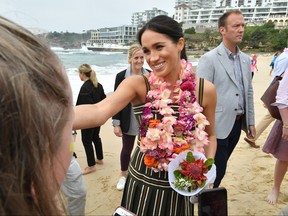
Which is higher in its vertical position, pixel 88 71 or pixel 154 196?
pixel 88 71

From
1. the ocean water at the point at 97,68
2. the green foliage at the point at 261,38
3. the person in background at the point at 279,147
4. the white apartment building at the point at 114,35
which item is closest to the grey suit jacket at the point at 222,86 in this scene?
the person in background at the point at 279,147

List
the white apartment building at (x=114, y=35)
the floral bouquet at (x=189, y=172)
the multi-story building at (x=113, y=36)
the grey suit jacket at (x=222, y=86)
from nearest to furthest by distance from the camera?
the floral bouquet at (x=189, y=172)
the grey suit jacket at (x=222, y=86)
the multi-story building at (x=113, y=36)
the white apartment building at (x=114, y=35)

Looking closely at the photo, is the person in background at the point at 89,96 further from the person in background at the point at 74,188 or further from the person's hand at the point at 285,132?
the person's hand at the point at 285,132

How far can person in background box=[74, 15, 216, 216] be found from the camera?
1.86 m

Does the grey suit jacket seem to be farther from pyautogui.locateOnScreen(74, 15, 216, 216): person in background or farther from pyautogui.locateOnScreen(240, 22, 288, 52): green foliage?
pyautogui.locateOnScreen(240, 22, 288, 52): green foliage

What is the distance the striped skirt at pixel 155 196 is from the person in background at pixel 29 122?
4.49ft

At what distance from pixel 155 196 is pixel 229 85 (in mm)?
1746

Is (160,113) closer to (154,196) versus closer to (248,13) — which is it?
(154,196)

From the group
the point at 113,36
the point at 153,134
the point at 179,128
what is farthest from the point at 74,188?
the point at 113,36

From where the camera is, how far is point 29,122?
459mm

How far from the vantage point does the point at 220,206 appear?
103 cm

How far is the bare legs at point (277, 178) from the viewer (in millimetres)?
3293

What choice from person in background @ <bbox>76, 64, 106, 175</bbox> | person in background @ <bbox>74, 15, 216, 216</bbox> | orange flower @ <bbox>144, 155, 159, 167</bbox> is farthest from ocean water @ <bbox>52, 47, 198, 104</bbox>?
orange flower @ <bbox>144, 155, 159, 167</bbox>

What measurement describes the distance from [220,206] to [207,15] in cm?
11579
